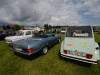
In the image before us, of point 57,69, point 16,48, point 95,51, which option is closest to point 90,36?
point 95,51

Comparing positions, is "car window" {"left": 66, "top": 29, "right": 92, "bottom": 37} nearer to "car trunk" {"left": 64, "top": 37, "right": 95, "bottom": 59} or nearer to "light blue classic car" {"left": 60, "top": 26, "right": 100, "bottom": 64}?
"light blue classic car" {"left": 60, "top": 26, "right": 100, "bottom": 64}

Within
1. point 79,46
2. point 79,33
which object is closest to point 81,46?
point 79,46

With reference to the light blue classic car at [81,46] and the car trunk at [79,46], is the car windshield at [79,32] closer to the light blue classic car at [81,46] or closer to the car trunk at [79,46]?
the light blue classic car at [81,46]

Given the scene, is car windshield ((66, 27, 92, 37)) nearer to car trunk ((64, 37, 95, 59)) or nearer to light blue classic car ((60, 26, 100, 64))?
light blue classic car ((60, 26, 100, 64))

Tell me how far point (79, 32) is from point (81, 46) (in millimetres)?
895

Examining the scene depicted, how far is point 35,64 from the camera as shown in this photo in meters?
3.70

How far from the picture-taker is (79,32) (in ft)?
12.5

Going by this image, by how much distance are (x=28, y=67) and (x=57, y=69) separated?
1483 mm

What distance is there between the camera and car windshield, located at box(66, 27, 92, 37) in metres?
3.53

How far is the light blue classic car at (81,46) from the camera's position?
2969mm

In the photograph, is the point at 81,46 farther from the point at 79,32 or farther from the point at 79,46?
the point at 79,32

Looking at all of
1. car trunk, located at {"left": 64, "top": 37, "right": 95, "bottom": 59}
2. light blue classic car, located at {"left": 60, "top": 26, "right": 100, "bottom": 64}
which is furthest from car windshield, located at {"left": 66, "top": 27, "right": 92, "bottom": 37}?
car trunk, located at {"left": 64, "top": 37, "right": 95, "bottom": 59}

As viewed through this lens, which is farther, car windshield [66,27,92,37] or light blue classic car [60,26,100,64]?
car windshield [66,27,92,37]

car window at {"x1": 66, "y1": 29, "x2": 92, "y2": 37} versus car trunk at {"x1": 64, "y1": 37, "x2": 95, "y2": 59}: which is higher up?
car window at {"x1": 66, "y1": 29, "x2": 92, "y2": 37}
